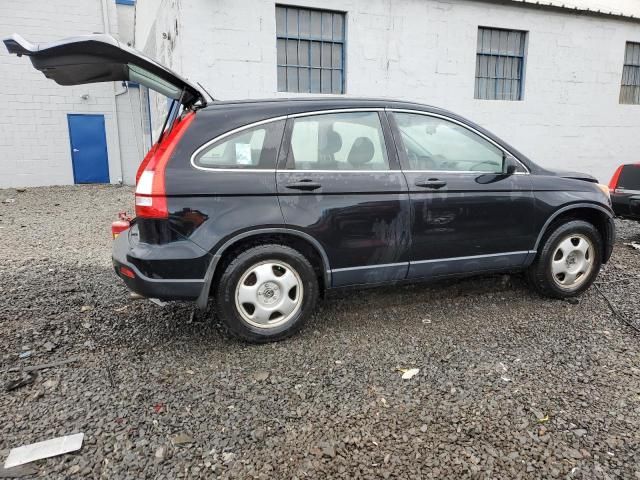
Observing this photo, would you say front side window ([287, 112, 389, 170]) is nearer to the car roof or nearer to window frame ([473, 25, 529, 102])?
the car roof

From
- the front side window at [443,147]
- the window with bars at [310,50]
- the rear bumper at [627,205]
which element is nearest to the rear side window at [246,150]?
the front side window at [443,147]

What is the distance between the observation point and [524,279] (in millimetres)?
4660

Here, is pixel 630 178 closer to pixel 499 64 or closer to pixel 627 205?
pixel 627 205

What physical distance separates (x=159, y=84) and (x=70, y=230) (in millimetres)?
5664

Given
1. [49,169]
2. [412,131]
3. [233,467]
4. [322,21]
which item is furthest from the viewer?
[49,169]

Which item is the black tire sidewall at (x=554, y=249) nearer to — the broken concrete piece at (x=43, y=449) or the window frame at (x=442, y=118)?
the window frame at (x=442, y=118)

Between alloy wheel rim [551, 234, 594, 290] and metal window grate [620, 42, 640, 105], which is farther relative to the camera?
metal window grate [620, 42, 640, 105]

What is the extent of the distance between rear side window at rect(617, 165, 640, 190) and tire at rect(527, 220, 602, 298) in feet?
7.92

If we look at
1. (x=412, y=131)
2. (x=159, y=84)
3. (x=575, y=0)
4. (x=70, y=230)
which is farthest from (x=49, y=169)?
(x=575, y=0)

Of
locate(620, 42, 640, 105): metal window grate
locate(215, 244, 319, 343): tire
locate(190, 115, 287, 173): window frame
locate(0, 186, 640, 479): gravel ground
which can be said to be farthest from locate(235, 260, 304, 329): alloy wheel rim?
locate(620, 42, 640, 105): metal window grate

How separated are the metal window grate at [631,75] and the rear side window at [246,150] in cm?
1251

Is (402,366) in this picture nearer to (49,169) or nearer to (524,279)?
(524,279)

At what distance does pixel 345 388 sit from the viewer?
2893 mm

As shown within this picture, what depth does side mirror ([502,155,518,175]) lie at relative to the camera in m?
3.91
